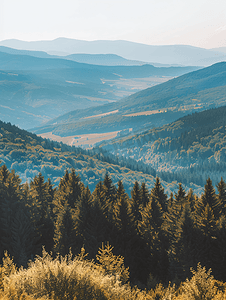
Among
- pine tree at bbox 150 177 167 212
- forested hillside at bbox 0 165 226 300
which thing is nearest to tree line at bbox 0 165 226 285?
forested hillside at bbox 0 165 226 300

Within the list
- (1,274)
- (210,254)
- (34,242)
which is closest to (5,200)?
(34,242)

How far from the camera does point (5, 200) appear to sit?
6056cm

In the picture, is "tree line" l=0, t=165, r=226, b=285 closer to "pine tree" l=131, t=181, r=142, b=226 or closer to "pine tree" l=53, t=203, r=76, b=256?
"pine tree" l=53, t=203, r=76, b=256

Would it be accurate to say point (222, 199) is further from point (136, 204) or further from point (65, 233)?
point (65, 233)

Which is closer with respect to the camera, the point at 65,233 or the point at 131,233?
the point at 65,233

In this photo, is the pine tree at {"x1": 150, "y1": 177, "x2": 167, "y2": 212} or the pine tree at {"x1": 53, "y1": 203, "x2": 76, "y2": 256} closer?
the pine tree at {"x1": 53, "y1": 203, "x2": 76, "y2": 256}

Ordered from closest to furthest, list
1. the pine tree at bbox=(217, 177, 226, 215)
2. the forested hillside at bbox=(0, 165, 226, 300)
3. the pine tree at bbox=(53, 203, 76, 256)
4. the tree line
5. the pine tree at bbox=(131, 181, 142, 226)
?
the forested hillside at bbox=(0, 165, 226, 300) → the tree line → the pine tree at bbox=(53, 203, 76, 256) → the pine tree at bbox=(217, 177, 226, 215) → the pine tree at bbox=(131, 181, 142, 226)

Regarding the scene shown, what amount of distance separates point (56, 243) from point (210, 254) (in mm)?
28749

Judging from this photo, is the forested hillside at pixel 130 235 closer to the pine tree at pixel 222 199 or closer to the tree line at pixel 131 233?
the tree line at pixel 131 233

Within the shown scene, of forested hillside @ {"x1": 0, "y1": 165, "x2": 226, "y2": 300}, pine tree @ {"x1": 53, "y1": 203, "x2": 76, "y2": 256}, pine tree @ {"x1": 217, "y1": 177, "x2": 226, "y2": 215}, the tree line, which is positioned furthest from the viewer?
pine tree @ {"x1": 217, "y1": 177, "x2": 226, "y2": 215}

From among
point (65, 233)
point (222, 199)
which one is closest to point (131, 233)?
point (65, 233)

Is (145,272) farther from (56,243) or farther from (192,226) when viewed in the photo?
(56,243)

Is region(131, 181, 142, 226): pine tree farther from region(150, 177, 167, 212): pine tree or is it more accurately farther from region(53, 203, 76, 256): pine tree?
region(53, 203, 76, 256): pine tree

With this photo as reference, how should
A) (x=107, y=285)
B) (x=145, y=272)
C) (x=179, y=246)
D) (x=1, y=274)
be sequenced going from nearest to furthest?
(x=107, y=285)
(x=1, y=274)
(x=179, y=246)
(x=145, y=272)
